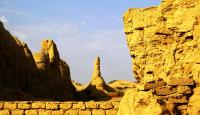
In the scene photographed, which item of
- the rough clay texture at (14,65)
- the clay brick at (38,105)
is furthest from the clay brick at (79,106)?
the rough clay texture at (14,65)

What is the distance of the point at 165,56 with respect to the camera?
7121mm

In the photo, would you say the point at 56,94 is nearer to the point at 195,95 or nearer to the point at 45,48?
the point at 45,48

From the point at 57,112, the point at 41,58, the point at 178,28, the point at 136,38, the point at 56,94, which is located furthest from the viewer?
the point at 41,58

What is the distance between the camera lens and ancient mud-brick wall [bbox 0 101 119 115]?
837 centimetres

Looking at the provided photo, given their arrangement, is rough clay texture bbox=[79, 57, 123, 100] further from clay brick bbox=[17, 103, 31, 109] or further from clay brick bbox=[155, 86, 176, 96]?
clay brick bbox=[155, 86, 176, 96]

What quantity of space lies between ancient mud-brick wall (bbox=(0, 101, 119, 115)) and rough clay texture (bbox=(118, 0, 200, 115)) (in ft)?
3.61

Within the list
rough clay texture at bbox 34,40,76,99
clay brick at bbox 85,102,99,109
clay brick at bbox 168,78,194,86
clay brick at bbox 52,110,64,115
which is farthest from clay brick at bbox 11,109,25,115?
rough clay texture at bbox 34,40,76,99

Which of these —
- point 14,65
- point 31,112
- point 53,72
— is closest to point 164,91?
point 31,112

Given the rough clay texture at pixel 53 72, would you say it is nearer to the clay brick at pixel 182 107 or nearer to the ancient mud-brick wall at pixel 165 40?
the ancient mud-brick wall at pixel 165 40

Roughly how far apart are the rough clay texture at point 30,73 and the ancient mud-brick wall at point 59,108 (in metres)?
8.35

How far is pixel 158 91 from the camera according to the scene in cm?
681

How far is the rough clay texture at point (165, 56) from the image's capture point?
657 cm

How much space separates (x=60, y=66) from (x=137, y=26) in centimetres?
2122

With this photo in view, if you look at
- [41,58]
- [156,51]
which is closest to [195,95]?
[156,51]
